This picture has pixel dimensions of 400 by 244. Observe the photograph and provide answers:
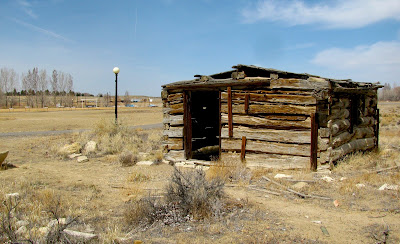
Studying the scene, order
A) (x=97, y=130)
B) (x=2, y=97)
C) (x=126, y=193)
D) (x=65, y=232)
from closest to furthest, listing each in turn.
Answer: (x=65, y=232), (x=126, y=193), (x=97, y=130), (x=2, y=97)

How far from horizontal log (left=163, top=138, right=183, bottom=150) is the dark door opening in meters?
1.15

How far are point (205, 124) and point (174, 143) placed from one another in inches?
90.8

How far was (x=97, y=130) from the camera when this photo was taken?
15336 mm

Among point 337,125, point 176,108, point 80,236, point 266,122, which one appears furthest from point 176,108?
point 80,236

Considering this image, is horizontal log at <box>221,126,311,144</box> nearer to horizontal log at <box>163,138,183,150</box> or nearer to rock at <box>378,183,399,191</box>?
horizontal log at <box>163,138,183,150</box>

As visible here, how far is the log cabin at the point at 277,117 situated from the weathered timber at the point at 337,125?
0.08 feet

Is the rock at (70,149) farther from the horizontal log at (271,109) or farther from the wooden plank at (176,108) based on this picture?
the horizontal log at (271,109)

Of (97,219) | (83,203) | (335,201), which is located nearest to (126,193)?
(83,203)

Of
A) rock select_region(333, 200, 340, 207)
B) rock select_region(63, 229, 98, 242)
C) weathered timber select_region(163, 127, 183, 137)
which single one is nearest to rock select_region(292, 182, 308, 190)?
rock select_region(333, 200, 340, 207)

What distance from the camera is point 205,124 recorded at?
1200cm

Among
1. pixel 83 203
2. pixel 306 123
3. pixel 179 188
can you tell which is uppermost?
pixel 306 123

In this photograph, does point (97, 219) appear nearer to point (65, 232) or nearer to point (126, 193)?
point (65, 232)

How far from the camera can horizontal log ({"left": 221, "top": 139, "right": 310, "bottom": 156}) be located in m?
7.85

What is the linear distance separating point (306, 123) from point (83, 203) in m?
5.39
